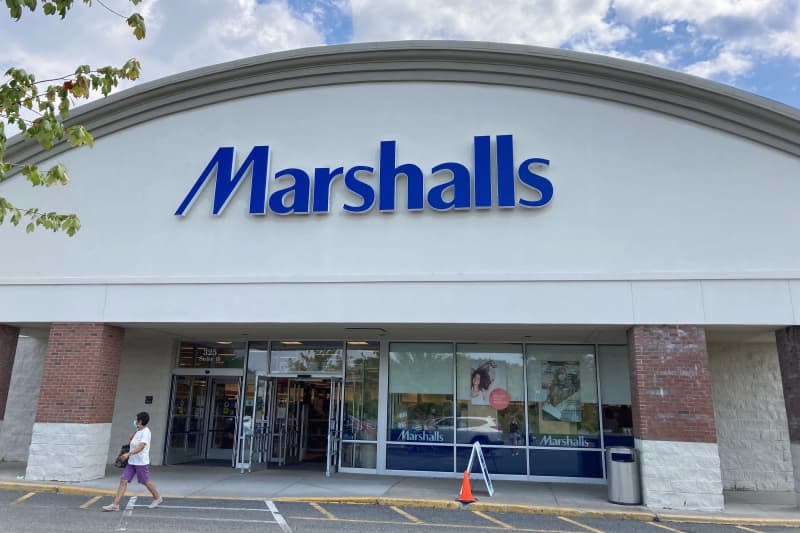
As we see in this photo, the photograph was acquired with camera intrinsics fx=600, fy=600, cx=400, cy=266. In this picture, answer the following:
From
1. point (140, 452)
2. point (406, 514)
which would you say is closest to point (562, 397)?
point (406, 514)

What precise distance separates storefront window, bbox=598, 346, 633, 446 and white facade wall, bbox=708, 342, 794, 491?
217 centimetres

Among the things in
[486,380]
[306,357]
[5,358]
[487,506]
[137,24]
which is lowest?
[487,506]

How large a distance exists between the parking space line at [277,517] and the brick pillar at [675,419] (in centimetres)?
663

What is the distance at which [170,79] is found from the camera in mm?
14391

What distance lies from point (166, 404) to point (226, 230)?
5.89 meters

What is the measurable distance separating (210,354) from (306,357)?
3031 millimetres

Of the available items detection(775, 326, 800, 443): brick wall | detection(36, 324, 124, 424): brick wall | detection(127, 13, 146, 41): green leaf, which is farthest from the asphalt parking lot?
detection(127, 13, 146, 41): green leaf

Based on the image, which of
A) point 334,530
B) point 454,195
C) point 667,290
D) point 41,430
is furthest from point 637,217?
point 41,430

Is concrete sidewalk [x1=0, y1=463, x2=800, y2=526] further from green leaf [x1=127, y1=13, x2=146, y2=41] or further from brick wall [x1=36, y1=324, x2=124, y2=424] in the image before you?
green leaf [x1=127, y1=13, x2=146, y2=41]

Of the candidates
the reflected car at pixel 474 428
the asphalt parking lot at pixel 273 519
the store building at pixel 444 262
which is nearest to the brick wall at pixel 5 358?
the store building at pixel 444 262

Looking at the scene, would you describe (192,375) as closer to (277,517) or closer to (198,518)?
(198,518)

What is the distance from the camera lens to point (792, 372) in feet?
37.5

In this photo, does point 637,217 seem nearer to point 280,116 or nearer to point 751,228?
point 751,228

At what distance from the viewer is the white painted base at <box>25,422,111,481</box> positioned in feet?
41.5
